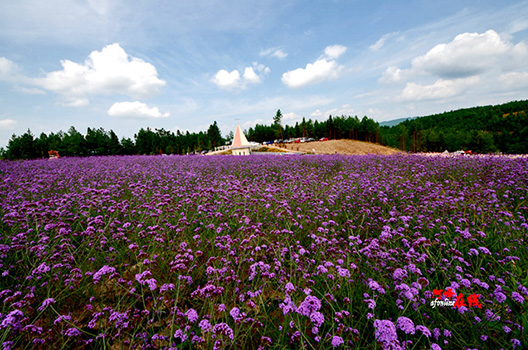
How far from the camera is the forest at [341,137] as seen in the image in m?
47.2

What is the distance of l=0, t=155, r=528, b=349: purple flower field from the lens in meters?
1.55

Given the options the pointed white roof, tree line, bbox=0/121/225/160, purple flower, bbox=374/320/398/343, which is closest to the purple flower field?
purple flower, bbox=374/320/398/343

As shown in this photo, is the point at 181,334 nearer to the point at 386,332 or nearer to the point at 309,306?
the point at 309,306

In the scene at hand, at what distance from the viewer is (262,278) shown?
2047 millimetres

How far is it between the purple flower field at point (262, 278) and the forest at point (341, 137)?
5246cm

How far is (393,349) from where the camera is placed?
1.15 m

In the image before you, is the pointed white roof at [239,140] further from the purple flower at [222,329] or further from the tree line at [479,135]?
the tree line at [479,135]

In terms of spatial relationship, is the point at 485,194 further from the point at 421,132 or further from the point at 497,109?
the point at 497,109

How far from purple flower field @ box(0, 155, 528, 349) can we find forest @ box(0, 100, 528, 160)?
2065 inches

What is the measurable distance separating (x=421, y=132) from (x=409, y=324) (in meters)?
89.1

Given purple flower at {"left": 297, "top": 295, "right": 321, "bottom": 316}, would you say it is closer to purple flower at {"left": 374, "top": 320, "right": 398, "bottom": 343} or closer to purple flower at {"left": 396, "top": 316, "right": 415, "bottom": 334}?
purple flower at {"left": 374, "top": 320, "right": 398, "bottom": 343}

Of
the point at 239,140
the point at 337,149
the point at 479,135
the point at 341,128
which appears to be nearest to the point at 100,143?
the point at 239,140

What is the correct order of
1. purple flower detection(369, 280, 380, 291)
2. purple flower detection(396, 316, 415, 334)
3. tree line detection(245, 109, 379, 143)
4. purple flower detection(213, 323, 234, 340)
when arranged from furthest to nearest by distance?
tree line detection(245, 109, 379, 143) < purple flower detection(369, 280, 380, 291) < purple flower detection(213, 323, 234, 340) < purple flower detection(396, 316, 415, 334)

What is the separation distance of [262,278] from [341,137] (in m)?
82.0
